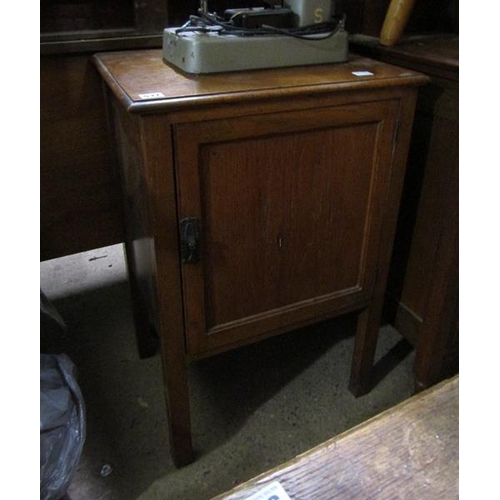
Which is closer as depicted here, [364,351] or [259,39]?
[259,39]

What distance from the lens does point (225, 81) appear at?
0.94m

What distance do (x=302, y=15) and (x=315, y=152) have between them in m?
0.32

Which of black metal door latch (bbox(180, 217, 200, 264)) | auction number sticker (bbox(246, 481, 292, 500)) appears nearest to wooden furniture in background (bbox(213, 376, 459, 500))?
auction number sticker (bbox(246, 481, 292, 500))

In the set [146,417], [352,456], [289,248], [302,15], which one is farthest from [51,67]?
[352,456]

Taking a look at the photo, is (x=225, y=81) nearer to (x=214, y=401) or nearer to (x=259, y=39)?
(x=259, y=39)

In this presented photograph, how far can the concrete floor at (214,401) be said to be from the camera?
1225 millimetres

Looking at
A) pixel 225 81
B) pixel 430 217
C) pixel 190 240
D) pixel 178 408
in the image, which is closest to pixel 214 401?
pixel 178 408

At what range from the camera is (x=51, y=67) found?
3.86 ft

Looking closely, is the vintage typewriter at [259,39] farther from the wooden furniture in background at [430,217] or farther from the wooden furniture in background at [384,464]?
the wooden furniture in background at [384,464]

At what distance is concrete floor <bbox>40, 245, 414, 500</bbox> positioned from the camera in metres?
1.22

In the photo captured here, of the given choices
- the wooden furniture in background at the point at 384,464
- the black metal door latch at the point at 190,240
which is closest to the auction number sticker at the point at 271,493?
the wooden furniture in background at the point at 384,464

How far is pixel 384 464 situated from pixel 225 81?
694 mm

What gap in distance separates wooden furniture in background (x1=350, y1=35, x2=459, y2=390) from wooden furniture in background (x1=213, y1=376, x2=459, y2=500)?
56 centimetres

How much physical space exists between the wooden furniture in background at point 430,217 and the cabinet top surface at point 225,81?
115 mm
